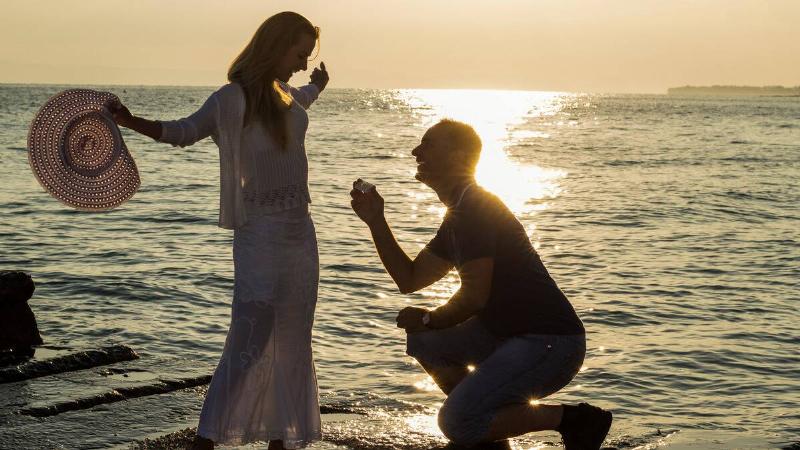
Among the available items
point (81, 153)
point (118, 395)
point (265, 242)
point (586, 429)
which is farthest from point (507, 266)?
point (118, 395)

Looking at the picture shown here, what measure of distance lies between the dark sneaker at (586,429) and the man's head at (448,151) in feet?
4.69

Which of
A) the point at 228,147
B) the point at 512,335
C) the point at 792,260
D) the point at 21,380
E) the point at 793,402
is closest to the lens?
the point at 228,147

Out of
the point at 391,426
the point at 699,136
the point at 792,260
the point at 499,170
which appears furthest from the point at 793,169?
the point at 391,426

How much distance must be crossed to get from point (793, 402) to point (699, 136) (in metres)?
71.5

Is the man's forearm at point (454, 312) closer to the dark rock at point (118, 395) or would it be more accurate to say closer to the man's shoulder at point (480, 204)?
the man's shoulder at point (480, 204)

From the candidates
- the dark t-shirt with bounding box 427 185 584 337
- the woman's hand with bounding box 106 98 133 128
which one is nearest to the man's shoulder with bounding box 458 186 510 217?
the dark t-shirt with bounding box 427 185 584 337

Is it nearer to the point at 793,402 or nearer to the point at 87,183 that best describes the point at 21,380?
the point at 87,183

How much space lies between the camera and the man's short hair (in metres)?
5.15

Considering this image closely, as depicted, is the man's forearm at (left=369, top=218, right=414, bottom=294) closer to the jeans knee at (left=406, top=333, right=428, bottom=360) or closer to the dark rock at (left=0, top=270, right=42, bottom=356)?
the jeans knee at (left=406, top=333, right=428, bottom=360)

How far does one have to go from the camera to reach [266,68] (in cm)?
489

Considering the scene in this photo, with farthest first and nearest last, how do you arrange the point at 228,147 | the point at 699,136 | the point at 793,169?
the point at 699,136
the point at 793,169
the point at 228,147

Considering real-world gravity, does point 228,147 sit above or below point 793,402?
above

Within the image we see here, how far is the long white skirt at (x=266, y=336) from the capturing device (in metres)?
5.00

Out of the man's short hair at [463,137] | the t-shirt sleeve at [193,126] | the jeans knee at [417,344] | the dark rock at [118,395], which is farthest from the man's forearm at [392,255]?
the dark rock at [118,395]
